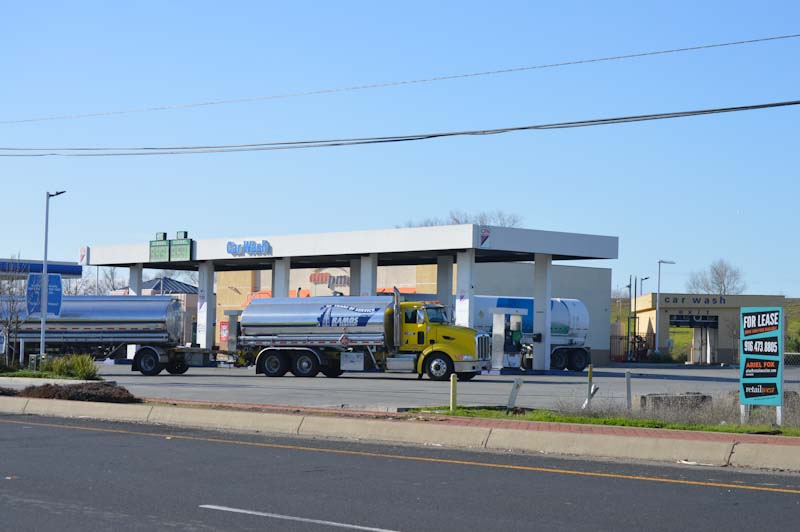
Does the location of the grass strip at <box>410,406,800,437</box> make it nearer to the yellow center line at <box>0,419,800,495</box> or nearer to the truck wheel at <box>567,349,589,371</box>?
the yellow center line at <box>0,419,800,495</box>

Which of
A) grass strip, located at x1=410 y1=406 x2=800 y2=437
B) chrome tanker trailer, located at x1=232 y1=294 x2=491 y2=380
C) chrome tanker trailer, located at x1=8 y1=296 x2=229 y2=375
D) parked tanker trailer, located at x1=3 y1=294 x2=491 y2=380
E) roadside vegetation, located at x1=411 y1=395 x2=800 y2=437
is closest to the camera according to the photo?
grass strip, located at x1=410 y1=406 x2=800 y2=437

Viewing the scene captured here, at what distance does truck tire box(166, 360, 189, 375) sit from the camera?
44.8 m

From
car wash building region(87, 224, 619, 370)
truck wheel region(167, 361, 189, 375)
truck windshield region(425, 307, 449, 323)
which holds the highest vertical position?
car wash building region(87, 224, 619, 370)

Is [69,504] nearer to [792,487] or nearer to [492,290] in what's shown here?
[792,487]

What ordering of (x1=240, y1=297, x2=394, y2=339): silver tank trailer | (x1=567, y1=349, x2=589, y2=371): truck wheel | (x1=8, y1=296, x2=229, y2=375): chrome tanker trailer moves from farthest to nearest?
(x1=567, y1=349, x2=589, y2=371): truck wheel, (x1=8, y1=296, x2=229, y2=375): chrome tanker trailer, (x1=240, y1=297, x2=394, y2=339): silver tank trailer

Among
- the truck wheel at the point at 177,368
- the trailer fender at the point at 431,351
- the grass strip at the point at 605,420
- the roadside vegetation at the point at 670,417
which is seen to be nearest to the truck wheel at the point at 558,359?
the trailer fender at the point at 431,351

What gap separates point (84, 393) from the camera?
77.3ft

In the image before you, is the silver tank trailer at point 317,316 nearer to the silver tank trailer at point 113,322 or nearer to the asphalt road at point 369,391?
the asphalt road at point 369,391

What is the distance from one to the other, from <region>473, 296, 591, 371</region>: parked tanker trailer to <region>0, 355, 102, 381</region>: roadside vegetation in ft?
79.5

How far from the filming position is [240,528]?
358 inches

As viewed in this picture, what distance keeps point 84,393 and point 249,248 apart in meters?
30.4

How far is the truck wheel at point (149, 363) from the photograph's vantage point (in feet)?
144

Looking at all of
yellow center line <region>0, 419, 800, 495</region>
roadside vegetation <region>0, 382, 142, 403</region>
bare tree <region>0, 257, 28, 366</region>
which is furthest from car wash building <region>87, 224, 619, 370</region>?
yellow center line <region>0, 419, 800, 495</region>

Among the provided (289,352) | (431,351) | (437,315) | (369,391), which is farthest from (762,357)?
(289,352)
